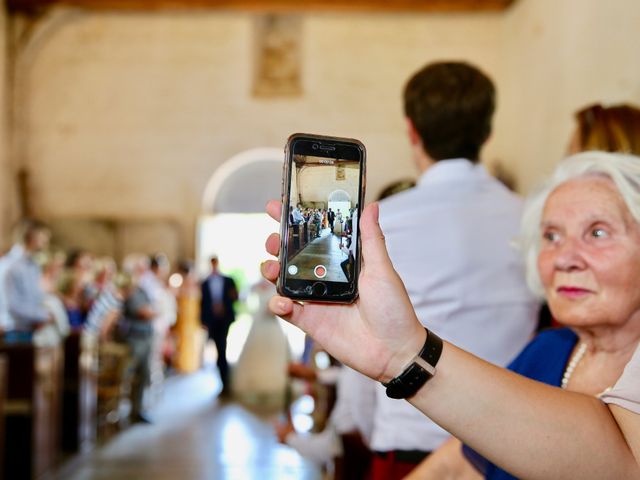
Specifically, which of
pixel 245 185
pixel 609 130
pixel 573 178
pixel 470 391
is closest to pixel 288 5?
pixel 245 185

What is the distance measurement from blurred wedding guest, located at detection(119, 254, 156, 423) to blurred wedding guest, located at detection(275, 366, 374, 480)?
18.8 feet

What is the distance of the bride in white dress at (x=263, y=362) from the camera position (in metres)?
9.61

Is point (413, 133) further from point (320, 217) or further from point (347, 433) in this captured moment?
point (320, 217)

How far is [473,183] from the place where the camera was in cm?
210

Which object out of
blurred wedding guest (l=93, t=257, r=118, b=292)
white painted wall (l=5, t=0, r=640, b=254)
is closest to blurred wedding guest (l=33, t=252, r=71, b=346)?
blurred wedding guest (l=93, t=257, r=118, b=292)

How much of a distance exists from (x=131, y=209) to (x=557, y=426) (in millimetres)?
12172

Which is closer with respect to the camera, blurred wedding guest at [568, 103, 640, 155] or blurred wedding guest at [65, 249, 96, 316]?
blurred wedding guest at [568, 103, 640, 155]

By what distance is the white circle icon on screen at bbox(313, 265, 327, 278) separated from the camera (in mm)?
1038

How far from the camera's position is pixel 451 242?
77.2 inches

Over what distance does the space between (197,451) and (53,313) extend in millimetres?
2105

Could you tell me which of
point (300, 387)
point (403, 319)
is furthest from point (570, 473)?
point (300, 387)

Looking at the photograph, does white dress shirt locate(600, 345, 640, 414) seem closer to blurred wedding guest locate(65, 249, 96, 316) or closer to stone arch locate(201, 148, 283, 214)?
blurred wedding guest locate(65, 249, 96, 316)

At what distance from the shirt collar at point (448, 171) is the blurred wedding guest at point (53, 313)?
456 cm

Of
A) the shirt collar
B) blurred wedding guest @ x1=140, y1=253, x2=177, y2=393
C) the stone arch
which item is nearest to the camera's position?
the shirt collar
